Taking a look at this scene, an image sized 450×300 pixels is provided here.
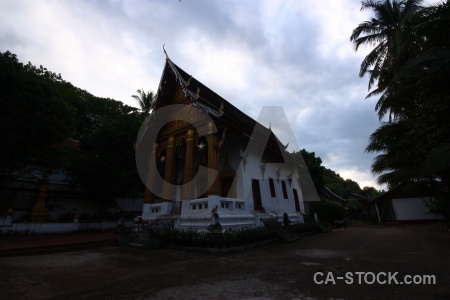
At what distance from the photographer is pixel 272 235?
33.8ft

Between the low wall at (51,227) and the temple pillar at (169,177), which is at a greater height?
the temple pillar at (169,177)

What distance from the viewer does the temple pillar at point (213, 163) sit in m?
9.84

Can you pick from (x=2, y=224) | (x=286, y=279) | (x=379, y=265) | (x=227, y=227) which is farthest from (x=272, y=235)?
(x=2, y=224)

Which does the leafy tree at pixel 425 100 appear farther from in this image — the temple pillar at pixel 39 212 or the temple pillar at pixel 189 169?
the temple pillar at pixel 39 212

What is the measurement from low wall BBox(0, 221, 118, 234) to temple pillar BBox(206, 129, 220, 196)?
11657mm

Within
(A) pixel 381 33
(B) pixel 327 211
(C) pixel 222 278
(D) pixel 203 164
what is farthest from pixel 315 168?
(C) pixel 222 278

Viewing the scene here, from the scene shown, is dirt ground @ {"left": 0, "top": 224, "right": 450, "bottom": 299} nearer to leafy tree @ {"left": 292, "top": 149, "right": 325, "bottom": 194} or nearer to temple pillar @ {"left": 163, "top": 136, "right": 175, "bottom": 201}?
temple pillar @ {"left": 163, "top": 136, "right": 175, "bottom": 201}

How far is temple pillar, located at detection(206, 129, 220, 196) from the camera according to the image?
32.3ft

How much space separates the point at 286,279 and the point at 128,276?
3246 mm

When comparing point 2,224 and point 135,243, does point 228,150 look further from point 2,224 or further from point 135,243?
point 2,224

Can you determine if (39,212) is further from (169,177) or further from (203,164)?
(203,164)

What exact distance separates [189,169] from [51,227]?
10576 mm

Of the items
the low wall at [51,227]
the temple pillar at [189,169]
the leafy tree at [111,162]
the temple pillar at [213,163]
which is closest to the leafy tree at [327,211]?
the temple pillar at [189,169]

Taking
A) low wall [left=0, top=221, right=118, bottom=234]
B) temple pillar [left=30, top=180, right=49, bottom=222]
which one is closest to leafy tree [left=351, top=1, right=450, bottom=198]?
low wall [left=0, top=221, right=118, bottom=234]
